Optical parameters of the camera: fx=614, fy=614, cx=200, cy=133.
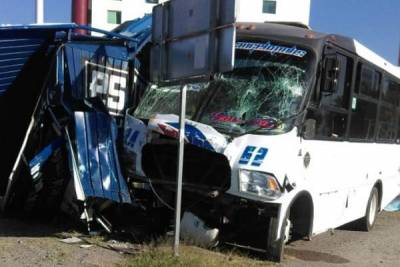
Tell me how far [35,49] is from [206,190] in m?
3.01

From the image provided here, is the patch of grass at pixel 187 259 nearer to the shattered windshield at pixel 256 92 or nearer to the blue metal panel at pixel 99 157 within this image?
the blue metal panel at pixel 99 157

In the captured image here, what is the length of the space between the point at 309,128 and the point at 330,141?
84 cm

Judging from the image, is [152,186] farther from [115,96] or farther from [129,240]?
[115,96]

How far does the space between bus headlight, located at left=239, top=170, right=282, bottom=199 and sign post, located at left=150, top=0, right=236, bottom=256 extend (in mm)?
693

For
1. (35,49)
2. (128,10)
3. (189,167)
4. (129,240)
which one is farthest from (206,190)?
(128,10)

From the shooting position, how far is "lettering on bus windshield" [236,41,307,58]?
23.2 feet

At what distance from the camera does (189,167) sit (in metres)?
7.06

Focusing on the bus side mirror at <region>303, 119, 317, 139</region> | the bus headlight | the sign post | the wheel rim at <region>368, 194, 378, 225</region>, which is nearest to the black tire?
the wheel rim at <region>368, 194, 378, 225</region>

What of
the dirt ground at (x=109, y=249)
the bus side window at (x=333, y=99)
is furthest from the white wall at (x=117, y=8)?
the bus side window at (x=333, y=99)

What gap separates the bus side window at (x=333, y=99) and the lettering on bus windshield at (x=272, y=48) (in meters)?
0.33

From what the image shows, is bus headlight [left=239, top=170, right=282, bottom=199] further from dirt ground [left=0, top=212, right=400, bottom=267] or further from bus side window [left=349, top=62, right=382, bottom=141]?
bus side window [left=349, top=62, right=382, bottom=141]

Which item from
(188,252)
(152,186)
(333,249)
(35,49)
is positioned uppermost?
(35,49)

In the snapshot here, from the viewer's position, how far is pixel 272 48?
722 centimetres

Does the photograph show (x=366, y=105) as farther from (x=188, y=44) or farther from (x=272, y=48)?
(x=188, y=44)
